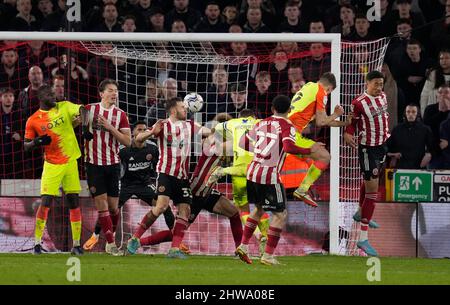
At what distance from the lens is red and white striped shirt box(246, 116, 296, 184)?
44.2 ft

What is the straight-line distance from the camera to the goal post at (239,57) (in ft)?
52.9

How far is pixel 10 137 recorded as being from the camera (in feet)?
57.2

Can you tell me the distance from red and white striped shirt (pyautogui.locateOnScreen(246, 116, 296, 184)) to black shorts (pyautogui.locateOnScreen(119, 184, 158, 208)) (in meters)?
3.01

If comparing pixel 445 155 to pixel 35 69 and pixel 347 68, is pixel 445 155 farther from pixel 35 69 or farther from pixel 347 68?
pixel 35 69

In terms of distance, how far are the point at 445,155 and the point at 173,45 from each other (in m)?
4.38

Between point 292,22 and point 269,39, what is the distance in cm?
307

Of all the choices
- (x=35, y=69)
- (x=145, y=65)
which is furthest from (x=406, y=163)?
(x=35, y=69)

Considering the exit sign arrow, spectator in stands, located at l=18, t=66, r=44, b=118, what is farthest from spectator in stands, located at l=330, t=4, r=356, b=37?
spectator in stands, located at l=18, t=66, r=44, b=118

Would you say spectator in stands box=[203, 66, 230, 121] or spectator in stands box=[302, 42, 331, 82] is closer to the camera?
spectator in stands box=[203, 66, 230, 121]

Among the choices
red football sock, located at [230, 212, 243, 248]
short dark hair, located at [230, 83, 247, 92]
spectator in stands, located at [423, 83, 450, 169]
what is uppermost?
short dark hair, located at [230, 83, 247, 92]

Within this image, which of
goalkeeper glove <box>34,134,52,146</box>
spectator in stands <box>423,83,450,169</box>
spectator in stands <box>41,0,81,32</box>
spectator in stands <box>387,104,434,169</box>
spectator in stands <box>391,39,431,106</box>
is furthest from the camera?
spectator in stands <box>41,0,81,32</box>

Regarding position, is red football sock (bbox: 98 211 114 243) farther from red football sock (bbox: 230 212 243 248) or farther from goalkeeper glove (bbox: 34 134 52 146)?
red football sock (bbox: 230 212 243 248)

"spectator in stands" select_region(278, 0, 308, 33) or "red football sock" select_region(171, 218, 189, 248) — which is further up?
"spectator in stands" select_region(278, 0, 308, 33)

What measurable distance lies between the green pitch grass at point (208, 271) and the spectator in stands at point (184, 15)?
5473mm
